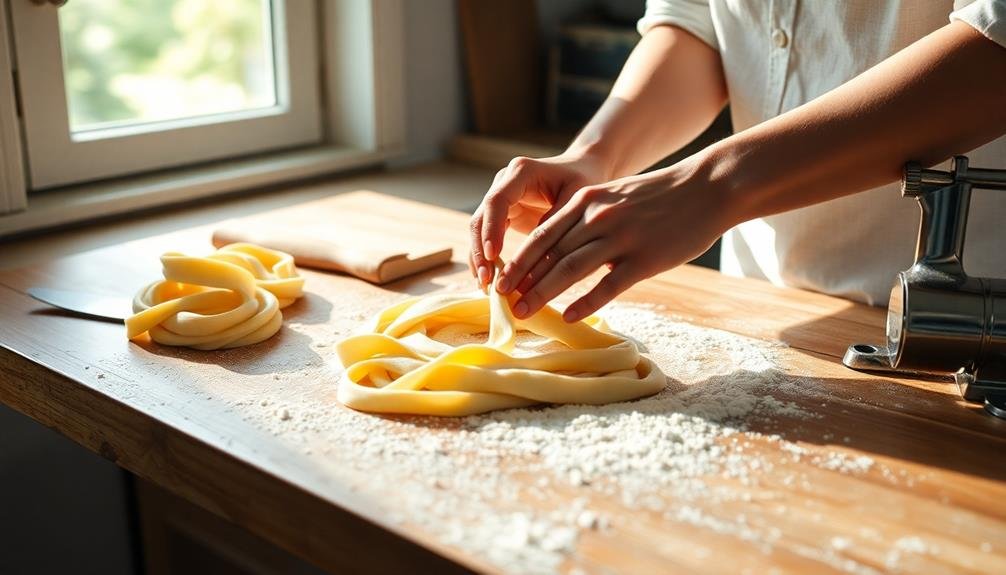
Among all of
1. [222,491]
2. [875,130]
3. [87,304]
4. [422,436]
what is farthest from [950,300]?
[87,304]

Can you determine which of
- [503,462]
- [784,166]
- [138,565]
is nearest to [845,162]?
[784,166]

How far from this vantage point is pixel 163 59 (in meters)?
1.81

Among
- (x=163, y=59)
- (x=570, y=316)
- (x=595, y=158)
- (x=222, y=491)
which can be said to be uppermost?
(x=163, y=59)

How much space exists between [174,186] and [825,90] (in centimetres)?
111

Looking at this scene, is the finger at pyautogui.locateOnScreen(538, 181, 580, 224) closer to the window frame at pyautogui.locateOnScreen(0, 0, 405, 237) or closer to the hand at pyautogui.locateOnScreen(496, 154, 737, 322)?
the hand at pyautogui.locateOnScreen(496, 154, 737, 322)

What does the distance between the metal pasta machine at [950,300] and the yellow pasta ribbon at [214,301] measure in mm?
671

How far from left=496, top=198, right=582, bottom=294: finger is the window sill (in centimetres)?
92

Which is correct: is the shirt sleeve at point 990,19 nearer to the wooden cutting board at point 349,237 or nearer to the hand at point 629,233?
the hand at point 629,233

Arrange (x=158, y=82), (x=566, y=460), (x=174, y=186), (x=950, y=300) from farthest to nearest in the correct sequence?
(x=158, y=82), (x=174, y=186), (x=950, y=300), (x=566, y=460)

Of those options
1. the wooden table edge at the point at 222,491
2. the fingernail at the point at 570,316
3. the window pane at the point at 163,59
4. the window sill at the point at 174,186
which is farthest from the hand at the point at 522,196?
Result: the window pane at the point at 163,59

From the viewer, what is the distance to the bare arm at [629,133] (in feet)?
3.66

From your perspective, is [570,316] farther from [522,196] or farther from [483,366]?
[522,196]

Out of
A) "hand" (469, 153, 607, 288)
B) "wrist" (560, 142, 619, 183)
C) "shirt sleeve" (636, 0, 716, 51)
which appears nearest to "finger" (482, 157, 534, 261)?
"hand" (469, 153, 607, 288)

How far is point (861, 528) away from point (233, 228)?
38.7 inches
